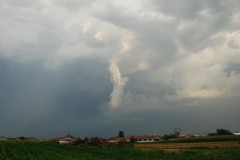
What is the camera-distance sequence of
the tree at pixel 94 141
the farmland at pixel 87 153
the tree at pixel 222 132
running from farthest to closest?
the tree at pixel 222 132
the tree at pixel 94 141
the farmland at pixel 87 153

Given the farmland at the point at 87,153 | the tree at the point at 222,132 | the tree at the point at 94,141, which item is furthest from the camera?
the tree at the point at 222,132

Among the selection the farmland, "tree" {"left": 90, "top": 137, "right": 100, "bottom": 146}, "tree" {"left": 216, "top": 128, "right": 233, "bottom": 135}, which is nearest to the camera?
the farmland

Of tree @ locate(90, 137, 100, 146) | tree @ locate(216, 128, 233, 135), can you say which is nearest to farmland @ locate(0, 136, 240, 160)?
tree @ locate(90, 137, 100, 146)

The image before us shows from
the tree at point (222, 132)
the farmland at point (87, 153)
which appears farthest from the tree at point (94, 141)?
the tree at point (222, 132)

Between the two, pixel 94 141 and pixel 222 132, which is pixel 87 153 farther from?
pixel 222 132

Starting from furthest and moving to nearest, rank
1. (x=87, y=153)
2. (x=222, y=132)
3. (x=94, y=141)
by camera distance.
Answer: (x=222, y=132) < (x=94, y=141) < (x=87, y=153)

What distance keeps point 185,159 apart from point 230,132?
302 feet

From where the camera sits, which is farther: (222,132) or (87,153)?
(222,132)

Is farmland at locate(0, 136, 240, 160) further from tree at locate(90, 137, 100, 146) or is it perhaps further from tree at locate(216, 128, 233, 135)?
tree at locate(216, 128, 233, 135)

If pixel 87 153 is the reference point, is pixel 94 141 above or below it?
above

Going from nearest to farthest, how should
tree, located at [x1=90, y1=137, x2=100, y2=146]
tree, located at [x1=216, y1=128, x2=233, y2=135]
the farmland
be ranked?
1. the farmland
2. tree, located at [x1=90, y1=137, x2=100, y2=146]
3. tree, located at [x1=216, y1=128, x2=233, y2=135]

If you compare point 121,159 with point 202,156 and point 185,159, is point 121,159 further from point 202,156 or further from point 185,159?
point 202,156

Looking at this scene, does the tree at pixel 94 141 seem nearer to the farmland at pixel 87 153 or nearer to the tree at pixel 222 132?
the farmland at pixel 87 153

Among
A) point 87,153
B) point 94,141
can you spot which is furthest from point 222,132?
point 87,153
